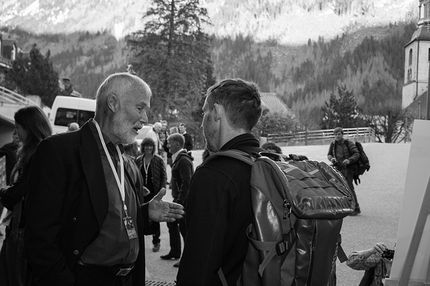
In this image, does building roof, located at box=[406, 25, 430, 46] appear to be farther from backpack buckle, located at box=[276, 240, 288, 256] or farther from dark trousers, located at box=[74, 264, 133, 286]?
backpack buckle, located at box=[276, 240, 288, 256]

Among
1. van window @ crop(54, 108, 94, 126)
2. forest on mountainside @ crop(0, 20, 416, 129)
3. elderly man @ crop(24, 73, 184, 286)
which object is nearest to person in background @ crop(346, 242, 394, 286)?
elderly man @ crop(24, 73, 184, 286)

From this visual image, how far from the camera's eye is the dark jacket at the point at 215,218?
215cm

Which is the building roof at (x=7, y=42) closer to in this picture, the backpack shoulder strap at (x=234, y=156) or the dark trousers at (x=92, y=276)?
the dark trousers at (x=92, y=276)

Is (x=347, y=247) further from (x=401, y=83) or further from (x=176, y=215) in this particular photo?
(x=401, y=83)

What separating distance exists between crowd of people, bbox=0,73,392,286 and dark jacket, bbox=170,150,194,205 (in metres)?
3.97

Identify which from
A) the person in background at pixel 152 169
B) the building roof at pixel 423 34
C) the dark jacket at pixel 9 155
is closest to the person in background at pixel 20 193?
the dark jacket at pixel 9 155

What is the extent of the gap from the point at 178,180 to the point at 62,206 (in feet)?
15.7

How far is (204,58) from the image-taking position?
42688mm

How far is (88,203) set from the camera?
256 cm

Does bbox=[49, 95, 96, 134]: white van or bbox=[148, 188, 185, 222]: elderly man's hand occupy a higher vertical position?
bbox=[148, 188, 185, 222]: elderly man's hand

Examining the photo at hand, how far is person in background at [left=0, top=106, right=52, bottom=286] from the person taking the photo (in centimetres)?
364

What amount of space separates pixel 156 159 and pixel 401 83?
95781 millimetres

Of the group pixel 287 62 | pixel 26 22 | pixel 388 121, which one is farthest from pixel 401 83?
pixel 26 22

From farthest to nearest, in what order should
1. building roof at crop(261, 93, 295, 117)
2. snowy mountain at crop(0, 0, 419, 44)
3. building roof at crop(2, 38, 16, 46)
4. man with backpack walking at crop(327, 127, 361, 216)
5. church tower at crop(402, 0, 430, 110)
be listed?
snowy mountain at crop(0, 0, 419, 44), church tower at crop(402, 0, 430, 110), building roof at crop(261, 93, 295, 117), building roof at crop(2, 38, 16, 46), man with backpack walking at crop(327, 127, 361, 216)
